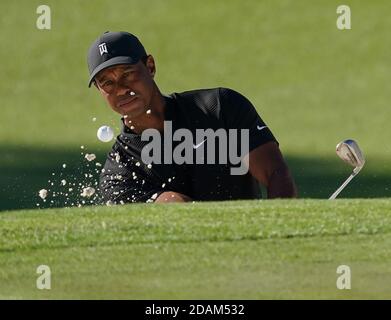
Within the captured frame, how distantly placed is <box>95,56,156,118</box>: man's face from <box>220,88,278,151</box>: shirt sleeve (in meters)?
0.41

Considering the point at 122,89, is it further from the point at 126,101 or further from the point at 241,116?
the point at 241,116

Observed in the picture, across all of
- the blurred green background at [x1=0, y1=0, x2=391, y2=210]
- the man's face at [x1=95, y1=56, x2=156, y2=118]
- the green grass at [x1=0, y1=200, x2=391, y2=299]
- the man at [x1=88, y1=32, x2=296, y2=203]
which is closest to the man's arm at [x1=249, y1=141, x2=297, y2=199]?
the man at [x1=88, y1=32, x2=296, y2=203]

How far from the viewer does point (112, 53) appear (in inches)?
304

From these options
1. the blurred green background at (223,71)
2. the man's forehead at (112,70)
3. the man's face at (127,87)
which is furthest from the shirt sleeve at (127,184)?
the blurred green background at (223,71)

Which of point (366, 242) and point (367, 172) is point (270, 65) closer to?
point (367, 172)

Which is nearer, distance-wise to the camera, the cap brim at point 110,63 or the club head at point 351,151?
the cap brim at point 110,63

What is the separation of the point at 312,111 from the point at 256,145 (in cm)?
987

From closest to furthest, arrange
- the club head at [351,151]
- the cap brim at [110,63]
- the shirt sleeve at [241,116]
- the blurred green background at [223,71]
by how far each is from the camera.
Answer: the cap brim at [110,63], the shirt sleeve at [241,116], the club head at [351,151], the blurred green background at [223,71]

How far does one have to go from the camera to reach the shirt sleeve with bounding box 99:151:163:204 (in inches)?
319

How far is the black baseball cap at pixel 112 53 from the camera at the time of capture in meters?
7.64

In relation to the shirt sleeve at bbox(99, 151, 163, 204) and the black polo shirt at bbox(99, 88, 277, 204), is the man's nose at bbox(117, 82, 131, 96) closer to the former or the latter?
the black polo shirt at bbox(99, 88, 277, 204)

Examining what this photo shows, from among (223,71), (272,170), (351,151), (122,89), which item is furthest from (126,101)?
(223,71)

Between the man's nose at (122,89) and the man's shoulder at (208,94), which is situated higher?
the man's shoulder at (208,94)

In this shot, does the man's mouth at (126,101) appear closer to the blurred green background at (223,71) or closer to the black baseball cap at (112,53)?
the black baseball cap at (112,53)
